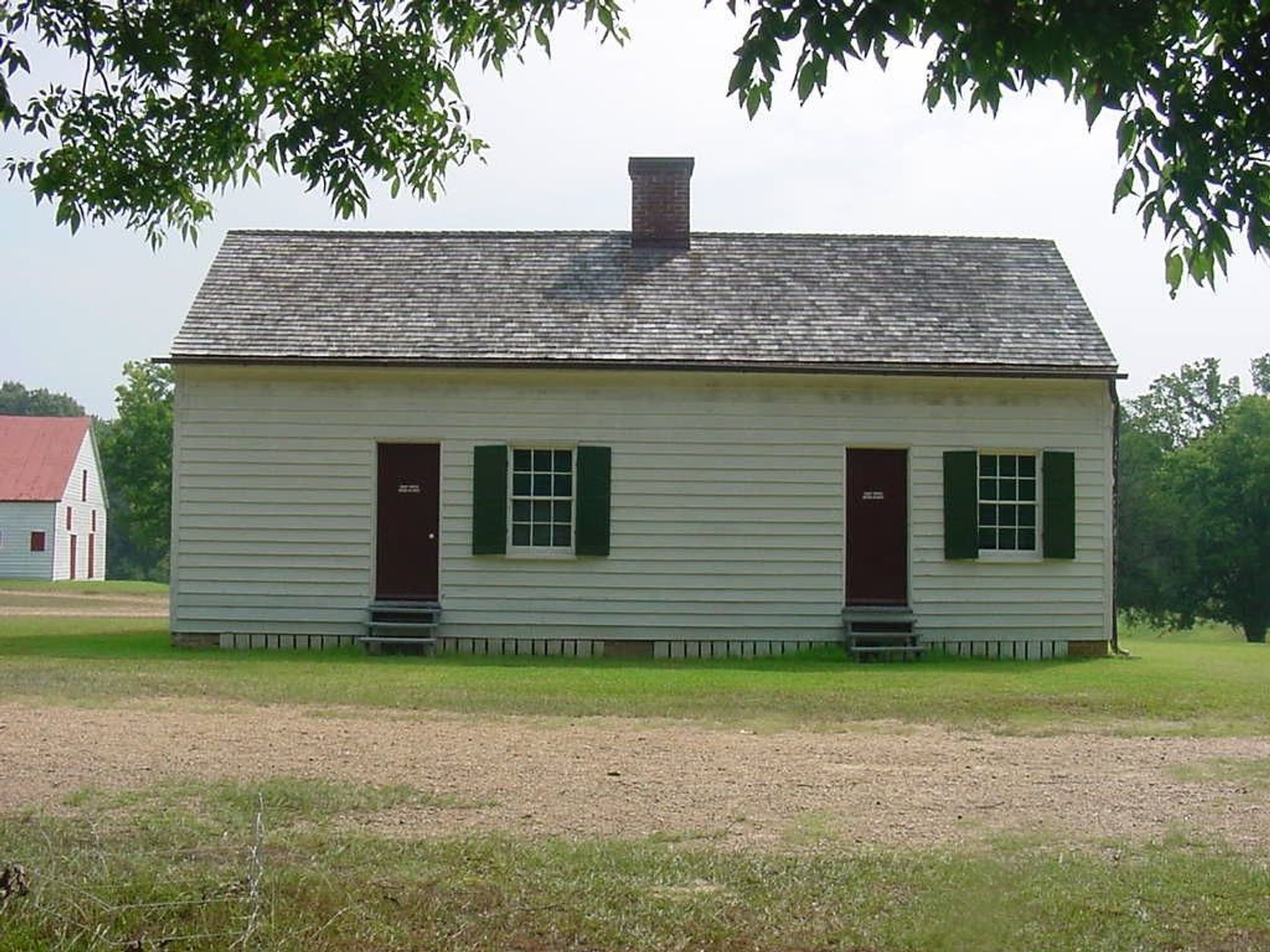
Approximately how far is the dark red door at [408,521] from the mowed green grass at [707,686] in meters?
1.03

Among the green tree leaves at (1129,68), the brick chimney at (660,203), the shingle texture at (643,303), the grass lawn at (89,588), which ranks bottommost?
the grass lawn at (89,588)

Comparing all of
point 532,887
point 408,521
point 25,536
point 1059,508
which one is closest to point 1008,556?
point 1059,508

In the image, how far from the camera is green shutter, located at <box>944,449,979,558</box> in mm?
18781

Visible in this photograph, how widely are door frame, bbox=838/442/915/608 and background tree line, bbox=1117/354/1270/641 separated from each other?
29.2 meters

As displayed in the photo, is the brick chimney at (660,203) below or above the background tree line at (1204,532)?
above

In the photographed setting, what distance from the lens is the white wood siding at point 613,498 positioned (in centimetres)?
1883

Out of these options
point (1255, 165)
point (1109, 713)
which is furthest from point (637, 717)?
point (1255, 165)

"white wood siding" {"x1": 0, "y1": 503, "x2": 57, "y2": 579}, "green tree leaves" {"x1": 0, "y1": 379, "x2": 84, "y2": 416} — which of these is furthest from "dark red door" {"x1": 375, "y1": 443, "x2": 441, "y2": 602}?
"green tree leaves" {"x1": 0, "y1": 379, "x2": 84, "y2": 416}

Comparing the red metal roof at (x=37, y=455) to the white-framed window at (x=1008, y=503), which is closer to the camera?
the white-framed window at (x=1008, y=503)

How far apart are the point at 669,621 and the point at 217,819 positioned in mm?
11539

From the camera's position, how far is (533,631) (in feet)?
62.1

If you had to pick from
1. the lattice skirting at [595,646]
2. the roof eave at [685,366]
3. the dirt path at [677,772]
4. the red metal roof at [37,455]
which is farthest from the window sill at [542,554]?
the red metal roof at [37,455]

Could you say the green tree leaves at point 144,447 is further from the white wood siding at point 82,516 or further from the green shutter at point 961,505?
the green shutter at point 961,505

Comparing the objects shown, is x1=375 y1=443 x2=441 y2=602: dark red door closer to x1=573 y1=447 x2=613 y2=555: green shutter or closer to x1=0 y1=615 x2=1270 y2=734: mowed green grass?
x1=0 y1=615 x2=1270 y2=734: mowed green grass
